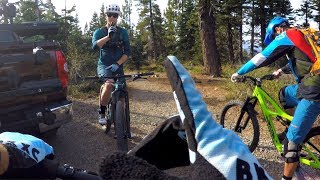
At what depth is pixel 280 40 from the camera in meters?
4.25

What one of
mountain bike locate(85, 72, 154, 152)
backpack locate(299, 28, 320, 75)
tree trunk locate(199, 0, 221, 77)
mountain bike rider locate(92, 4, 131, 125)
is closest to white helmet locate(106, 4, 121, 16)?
mountain bike rider locate(92, 4, 131, 125)

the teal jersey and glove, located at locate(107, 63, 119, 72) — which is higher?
the teal jersey

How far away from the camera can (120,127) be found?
5.44 metres

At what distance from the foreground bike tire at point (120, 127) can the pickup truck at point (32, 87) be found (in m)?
0.73

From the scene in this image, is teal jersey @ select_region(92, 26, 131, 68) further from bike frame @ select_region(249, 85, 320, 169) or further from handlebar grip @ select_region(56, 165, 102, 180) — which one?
handlebar grip @ select_region(56, 165, 102, 180)

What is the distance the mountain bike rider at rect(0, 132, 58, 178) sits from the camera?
193cm

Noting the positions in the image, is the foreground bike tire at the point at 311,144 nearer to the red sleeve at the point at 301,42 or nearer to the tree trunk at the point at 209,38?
the red sleeve at the point at 301,42

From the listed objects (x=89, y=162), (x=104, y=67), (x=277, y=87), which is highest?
(x=104, y=67)

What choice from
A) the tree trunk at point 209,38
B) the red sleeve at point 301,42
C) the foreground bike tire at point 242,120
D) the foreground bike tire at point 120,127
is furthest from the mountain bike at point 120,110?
the tree trunk at point 209,38

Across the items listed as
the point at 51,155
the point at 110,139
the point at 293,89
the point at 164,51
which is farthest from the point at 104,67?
the point at 164,51

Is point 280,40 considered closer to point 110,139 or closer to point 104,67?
point 104,67

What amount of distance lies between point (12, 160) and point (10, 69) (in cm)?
322

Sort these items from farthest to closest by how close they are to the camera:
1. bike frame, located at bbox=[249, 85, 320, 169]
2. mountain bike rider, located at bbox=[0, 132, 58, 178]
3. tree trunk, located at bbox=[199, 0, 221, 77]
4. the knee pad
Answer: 1. tree trunk, located at bbox=[199, 0, 221, 77]
2. bike frame, located at bbox=[249, 85, 320, 169]
3. the knee pad
4. mountain bike rider, located at bbox=[0, 132, 58, 178]

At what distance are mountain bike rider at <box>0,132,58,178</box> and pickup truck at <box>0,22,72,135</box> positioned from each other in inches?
108
